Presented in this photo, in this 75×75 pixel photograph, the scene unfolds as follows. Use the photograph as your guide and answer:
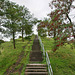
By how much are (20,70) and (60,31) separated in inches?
245

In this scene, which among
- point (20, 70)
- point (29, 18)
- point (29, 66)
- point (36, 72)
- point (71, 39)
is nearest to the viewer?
point (71, 39)

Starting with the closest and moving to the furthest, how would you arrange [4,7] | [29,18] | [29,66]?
[29,66] → [4,7] → [29,18]

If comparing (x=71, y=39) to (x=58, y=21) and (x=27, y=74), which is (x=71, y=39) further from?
(x=27, y=74)

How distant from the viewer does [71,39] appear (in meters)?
7.25

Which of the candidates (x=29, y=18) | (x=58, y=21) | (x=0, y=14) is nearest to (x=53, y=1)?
(x=58, y=21)

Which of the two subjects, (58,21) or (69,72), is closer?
(69,72)

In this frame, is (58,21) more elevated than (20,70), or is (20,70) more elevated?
(58,21)

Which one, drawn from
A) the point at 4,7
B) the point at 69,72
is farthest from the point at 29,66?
the point at 4,7

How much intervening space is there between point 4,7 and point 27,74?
29.7 ft

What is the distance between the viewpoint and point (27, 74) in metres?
7.62

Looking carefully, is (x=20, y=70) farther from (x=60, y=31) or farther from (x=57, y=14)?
(x=57, y=14)

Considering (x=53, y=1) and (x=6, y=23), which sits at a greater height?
(x=53, y=1)

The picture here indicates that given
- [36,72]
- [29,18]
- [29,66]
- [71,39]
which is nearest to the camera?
[71,39]

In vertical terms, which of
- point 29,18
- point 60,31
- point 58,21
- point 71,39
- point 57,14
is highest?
point 29,18
